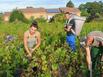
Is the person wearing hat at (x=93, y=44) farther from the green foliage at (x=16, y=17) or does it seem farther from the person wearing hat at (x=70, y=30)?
the green foliage at (x=16, y=17)

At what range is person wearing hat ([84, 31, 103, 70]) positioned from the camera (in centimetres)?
611

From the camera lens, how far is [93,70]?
686cm

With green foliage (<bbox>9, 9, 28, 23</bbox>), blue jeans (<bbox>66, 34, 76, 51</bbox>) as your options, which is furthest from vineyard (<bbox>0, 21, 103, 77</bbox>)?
green foliage (<bbox>9, 9, 28, 23</bbox>)

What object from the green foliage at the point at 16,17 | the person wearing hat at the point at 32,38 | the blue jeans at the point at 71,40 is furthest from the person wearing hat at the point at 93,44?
the green foliage at the point at 16,17

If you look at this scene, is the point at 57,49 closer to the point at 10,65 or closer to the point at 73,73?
the point at 73,73

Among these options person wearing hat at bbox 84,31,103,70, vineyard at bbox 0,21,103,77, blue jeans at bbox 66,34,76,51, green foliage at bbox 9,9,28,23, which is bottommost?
green foliage at bbox 9,9,28,23

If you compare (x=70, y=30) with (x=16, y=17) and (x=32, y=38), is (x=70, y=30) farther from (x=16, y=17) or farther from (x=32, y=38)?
(x=16, y=17)

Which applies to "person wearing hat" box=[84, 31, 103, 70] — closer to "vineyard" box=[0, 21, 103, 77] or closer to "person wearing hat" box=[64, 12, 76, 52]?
"vineyard" box=[0, 21, 103, 77]

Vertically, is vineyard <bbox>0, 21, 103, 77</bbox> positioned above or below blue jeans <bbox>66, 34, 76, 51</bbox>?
below

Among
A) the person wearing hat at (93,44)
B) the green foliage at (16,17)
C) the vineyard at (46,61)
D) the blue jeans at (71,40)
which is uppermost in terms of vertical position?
the person wearing hat at (93,44)

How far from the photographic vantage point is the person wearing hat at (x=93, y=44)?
6.11 m

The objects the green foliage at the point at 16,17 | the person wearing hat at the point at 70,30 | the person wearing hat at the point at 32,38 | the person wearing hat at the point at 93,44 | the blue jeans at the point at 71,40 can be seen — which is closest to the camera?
the person wearing hat at the point at 93,44

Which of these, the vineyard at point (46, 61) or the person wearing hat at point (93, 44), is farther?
the vineyard at point (46, 61)

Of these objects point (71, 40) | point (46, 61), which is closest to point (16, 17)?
point (71, 40)
